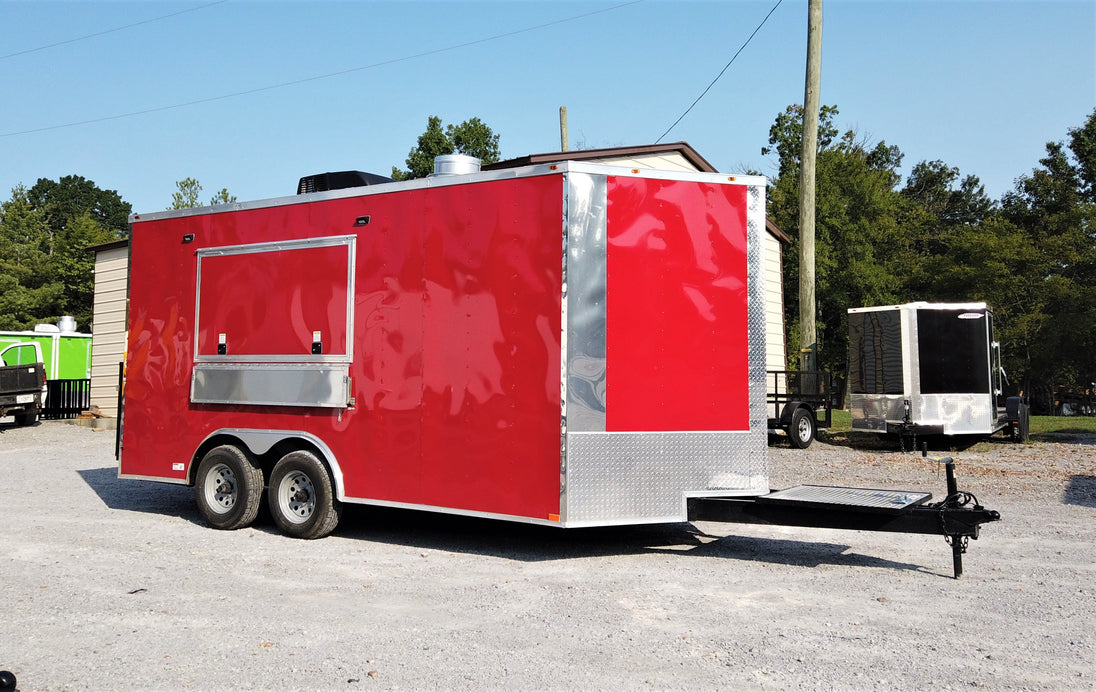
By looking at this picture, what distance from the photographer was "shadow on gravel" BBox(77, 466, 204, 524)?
1002cm

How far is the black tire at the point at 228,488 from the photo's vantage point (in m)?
8.58

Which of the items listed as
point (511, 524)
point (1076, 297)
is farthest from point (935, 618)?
point (1076, 297)

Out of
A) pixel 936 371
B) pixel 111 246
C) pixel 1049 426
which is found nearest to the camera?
pixel 936 371

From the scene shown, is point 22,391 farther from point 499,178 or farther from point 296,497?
point 499,178

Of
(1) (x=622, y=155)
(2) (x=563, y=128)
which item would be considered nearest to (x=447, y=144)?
(2) (x=563, y=128)

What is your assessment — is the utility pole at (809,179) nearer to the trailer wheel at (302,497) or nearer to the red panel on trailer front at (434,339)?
the red panel on trailer front at (434,339)

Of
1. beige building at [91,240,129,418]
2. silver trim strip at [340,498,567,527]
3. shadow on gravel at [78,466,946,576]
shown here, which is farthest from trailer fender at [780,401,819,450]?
beige building at [91,240,129,418]

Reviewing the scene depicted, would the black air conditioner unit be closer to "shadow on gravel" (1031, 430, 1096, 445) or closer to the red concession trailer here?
the red concession trailer

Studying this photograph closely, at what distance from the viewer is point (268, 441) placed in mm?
8516

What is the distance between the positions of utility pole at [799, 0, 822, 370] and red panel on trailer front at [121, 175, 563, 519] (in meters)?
11.2

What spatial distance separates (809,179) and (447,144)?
71.4 ft

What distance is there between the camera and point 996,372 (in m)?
17.1

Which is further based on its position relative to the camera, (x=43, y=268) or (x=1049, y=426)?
(x=43, y=268)

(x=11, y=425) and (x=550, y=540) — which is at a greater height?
(x=11, y=425)
